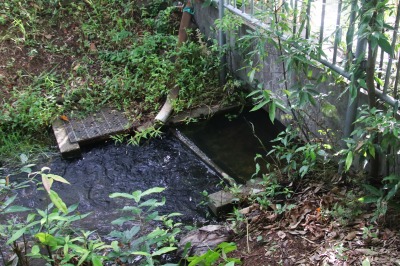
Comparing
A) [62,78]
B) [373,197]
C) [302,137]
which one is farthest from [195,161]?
[62,78]

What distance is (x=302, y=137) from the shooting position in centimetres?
462

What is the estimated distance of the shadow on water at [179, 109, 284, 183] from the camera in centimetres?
491

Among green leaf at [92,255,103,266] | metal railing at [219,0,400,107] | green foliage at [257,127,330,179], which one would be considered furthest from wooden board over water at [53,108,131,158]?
green leaf at [92,255,103,266]

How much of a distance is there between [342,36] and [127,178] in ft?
8.28

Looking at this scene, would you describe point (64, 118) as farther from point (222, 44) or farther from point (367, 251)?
point (367, 251)

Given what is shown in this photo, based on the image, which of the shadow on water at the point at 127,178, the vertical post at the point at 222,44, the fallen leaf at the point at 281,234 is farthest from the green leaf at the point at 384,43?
the vertical post at the point at 222,44

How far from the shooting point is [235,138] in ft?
17.6

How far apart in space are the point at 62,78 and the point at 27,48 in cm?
85

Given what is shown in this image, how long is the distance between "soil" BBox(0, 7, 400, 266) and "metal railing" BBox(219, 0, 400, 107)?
34.9 inches

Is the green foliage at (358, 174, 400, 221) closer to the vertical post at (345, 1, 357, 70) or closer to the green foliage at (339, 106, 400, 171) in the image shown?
the green foliage at (339, 106, 400, 171)

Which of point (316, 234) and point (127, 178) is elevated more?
point (316, 234)

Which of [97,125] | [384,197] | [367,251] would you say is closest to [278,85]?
[384,197]

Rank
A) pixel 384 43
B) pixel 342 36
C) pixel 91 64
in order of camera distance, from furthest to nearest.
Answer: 1. pixel 91 64
2. pixel 342 36
3. pixel 384 43

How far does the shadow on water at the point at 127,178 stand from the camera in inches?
172
